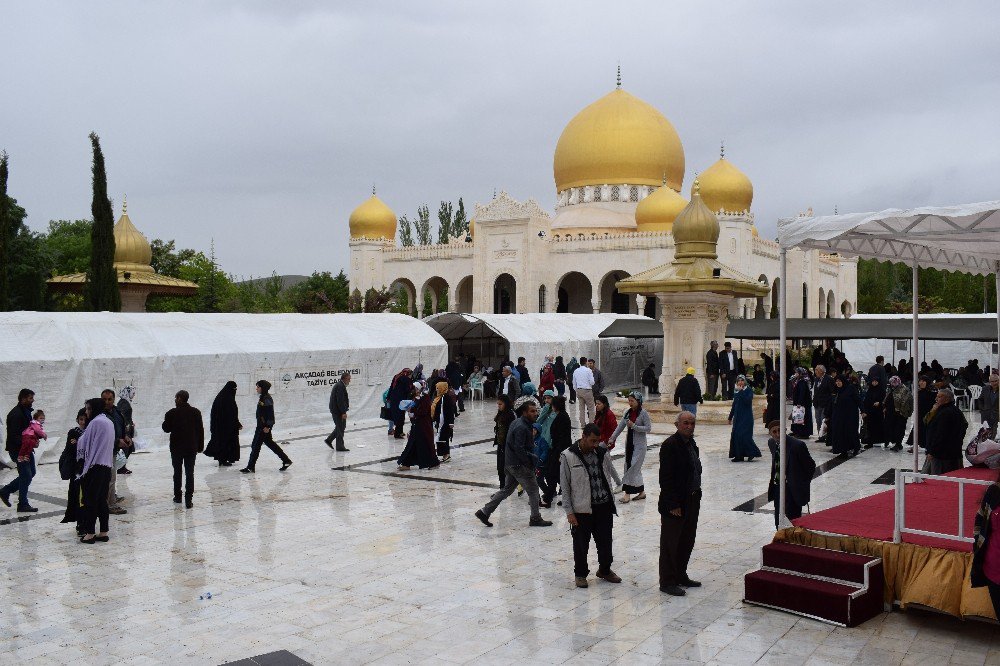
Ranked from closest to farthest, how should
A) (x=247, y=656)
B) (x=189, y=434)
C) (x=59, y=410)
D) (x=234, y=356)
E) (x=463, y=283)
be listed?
1. (x=247, y=656)
2. (x=189, y=434)
3. (x=59, y=410)
4. (x=234, y=356)
5. (x=463, y=283)

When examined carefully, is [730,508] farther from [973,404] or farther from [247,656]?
[973,404]

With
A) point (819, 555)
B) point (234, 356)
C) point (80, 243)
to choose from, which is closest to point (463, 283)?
point (80, 243)

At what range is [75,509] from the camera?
8531 millimetres

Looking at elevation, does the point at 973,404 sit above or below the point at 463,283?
below

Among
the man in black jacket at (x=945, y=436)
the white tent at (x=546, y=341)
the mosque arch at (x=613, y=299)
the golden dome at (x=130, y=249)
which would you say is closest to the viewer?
the man in black jacket at (x=945, y=436)

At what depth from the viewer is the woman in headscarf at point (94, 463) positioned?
8.09 meters

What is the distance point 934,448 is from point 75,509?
28.4 feet

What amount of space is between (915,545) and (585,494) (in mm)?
2346

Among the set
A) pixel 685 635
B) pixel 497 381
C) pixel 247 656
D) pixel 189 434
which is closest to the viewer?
pixel 247 656

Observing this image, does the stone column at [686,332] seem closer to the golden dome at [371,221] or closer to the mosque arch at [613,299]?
the mosque arch at [613,299]

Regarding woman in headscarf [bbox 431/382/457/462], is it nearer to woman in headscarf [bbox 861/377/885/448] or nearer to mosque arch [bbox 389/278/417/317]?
woman in headscarf [bbox 861/377/885/448]

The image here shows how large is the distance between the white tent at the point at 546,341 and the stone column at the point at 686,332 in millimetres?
5440

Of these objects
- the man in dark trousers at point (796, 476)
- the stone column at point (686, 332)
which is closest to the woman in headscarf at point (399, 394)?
the stone column at point (686, 332)

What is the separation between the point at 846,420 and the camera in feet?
43.7
